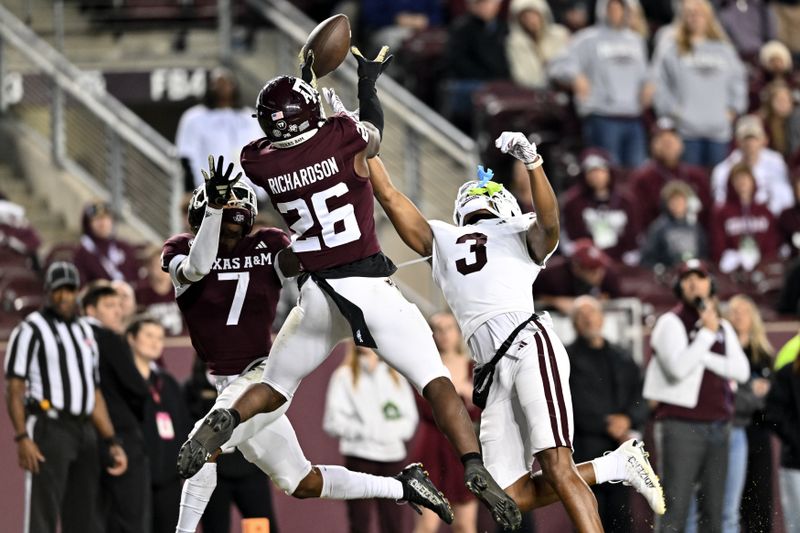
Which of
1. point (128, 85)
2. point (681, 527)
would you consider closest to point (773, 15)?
point (128, 85)

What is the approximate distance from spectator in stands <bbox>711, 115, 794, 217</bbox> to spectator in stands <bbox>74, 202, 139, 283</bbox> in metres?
4.55

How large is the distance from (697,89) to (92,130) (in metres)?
4.82

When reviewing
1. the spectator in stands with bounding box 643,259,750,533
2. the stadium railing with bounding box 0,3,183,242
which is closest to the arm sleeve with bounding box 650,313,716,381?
the spectator in stands with bounding box 643,259,750,533

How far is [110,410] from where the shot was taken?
1014 cm

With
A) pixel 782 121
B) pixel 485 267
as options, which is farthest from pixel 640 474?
pixel 782 121

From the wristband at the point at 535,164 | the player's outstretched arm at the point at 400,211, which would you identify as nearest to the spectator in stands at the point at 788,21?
the player's outstretched arm at the point at 400,211

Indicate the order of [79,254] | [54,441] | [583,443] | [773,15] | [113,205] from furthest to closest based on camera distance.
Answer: [773,15] → [113,205] → [79,254] → [583,443] → [54,441]

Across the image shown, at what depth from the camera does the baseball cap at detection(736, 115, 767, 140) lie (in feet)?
44.6

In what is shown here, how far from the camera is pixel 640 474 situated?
8250mm

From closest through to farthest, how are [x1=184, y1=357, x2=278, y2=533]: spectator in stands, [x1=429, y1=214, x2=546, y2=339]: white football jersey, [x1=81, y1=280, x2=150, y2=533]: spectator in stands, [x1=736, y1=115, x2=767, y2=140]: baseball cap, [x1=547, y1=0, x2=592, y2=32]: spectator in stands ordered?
[x1=429, y1=214, x2=546, y2=339]: white football jersey → [x1=81, y1=280, x2=150, y2=533]: spectator in stands → [x1=184, y1=357, x2=278, y2=533]: spectator in stands → [x1=736, y1=115, x2=767, y2=140]: baseball cap → [x1=547, y1=0, x2=592, y2=32]: spectator in stands

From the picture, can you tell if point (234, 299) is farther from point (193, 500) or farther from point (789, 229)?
point (789, 229)

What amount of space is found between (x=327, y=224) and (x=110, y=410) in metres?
2.92

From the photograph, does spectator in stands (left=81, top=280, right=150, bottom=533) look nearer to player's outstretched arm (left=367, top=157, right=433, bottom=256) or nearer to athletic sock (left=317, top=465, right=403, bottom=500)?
athletic sock (left=317, top=465, right=403, bottom=500)

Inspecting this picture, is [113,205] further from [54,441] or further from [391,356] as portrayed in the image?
[391,356]
